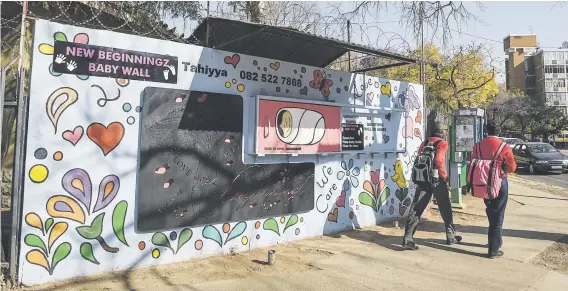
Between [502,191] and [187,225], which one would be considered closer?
[187,225]

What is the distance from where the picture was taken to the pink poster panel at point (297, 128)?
5465 mm

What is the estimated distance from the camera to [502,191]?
529 centimetres

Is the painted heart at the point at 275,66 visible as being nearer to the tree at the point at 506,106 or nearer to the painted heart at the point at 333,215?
the painted heart at the point at 333,215

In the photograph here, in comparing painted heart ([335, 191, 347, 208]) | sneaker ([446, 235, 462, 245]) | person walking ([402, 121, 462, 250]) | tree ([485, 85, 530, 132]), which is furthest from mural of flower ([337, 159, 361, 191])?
tree ([485, 85, 530, 132])

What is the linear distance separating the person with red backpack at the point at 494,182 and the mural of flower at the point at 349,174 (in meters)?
1.80

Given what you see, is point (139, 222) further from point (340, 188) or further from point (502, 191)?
point (502, 191)

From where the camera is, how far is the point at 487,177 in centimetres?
522

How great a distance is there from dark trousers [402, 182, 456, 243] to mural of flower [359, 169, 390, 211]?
45.9 inches

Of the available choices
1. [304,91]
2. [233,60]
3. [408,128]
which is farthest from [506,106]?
[233,60]

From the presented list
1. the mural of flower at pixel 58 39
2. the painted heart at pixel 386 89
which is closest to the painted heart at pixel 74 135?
the mural of flower at pixel 58 39

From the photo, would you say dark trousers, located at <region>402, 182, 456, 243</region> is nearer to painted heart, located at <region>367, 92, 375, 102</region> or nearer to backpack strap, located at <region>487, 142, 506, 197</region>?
backpack strap, located at <region>487, 142, 506, 197</region>

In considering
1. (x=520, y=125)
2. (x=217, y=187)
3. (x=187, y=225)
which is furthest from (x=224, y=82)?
(x=520, y=125)

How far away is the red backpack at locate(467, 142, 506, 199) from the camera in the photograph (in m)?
5.19

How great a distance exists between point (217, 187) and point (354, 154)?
2539 mm
